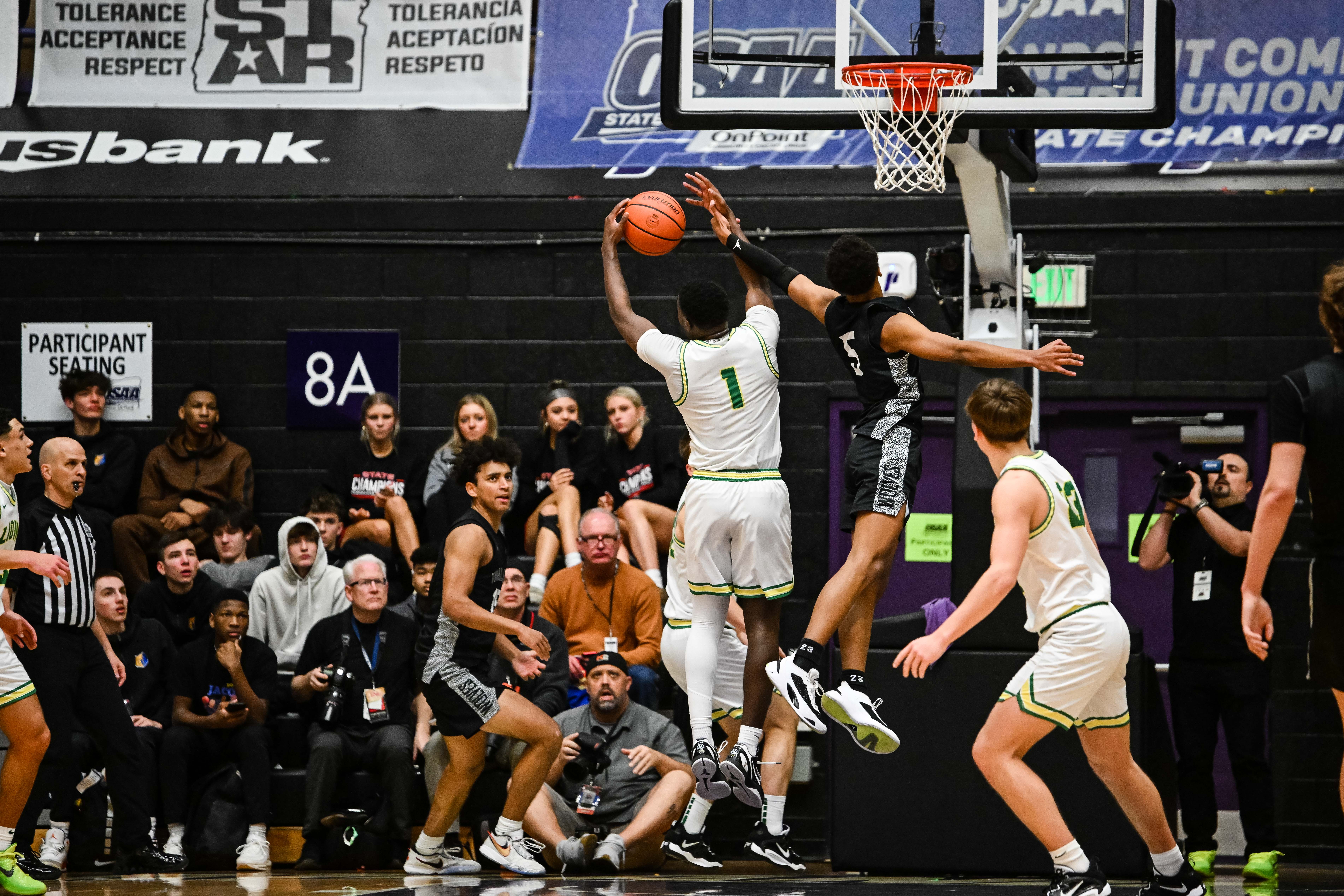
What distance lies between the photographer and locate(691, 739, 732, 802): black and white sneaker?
6.01 metres

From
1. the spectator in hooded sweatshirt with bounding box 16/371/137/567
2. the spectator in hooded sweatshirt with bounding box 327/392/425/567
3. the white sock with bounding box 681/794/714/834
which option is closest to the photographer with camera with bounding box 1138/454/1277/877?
the white sock with bounding box 681/794/714/834

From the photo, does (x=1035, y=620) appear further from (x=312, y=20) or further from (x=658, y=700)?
(x=312, y=20)

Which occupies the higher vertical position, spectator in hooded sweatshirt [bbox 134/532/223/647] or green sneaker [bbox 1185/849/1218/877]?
spectator in hooded sweatshirt [bbox 134/532/223/647]

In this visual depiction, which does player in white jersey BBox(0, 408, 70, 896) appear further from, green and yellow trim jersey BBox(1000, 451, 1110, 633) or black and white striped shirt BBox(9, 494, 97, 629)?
green and yellow trim jersey BBox(1000, 451, 1110, 633)

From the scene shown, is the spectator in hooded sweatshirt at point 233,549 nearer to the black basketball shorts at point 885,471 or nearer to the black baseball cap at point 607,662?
the black baseball cap at point 607,662

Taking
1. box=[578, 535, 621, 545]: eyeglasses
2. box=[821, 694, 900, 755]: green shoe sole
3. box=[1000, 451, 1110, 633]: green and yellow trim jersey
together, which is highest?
box=[1000, 451, 1110, 633]: green and yellow trim jersey

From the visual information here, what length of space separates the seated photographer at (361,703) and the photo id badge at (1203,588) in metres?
4.18

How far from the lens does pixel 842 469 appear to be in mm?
10531

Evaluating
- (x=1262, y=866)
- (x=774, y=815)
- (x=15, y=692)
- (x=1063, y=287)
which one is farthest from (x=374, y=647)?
(x=1262, y=866)

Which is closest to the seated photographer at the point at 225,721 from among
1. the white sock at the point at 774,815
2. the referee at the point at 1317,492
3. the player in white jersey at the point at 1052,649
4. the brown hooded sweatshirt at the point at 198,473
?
the brown hooded sweatshirt at the point at 198,473

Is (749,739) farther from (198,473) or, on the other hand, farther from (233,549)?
(198,473)

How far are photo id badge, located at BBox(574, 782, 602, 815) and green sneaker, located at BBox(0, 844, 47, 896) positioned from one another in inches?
105

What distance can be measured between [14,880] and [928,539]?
591cm

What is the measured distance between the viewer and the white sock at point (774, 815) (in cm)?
651
